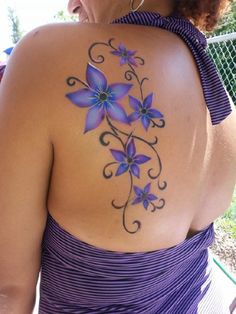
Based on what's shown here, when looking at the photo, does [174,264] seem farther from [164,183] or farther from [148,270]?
[164,183]

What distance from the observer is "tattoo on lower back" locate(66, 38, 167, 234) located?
798 millimetres

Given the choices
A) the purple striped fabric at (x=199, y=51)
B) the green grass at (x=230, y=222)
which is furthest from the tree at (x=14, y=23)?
the purple striped fabric at (x=199, y=51)

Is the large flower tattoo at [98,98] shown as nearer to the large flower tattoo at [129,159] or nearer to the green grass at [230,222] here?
the large flower tattoo at [129,159]

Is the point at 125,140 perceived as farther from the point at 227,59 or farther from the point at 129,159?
the point at 227,59

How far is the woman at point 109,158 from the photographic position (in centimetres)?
80

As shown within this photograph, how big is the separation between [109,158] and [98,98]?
136mm

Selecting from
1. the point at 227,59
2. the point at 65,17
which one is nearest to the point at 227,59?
the point at 227,59

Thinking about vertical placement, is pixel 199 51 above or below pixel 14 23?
above

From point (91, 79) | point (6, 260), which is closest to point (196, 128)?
point (91, 79)

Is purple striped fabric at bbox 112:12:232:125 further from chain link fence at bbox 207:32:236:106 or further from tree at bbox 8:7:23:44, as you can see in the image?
tree at bbox 8:7:23:44

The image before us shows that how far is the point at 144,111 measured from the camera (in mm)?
839

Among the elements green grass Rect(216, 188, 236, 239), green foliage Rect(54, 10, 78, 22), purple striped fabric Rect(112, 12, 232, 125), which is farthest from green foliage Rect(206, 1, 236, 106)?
purple striped fabric Rect(112, 12, 232, 125)

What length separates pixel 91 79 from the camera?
2.62 ft

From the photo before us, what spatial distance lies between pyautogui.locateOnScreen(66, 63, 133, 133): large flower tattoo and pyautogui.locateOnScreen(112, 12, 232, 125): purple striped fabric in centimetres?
22
